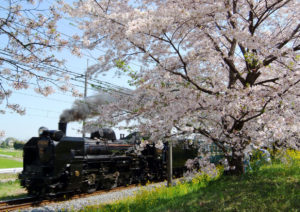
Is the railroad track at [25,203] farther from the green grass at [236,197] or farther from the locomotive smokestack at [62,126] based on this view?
the locomotive smokestack at [62,126]

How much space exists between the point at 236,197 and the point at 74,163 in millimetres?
6894

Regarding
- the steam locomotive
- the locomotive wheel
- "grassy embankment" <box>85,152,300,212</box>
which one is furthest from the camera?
the locomotive wheel


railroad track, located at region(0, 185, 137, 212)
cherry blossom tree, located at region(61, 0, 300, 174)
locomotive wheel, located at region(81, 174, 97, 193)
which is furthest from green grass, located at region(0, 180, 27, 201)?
cherry blossom tree, located at region(61, 0, 300, 174)

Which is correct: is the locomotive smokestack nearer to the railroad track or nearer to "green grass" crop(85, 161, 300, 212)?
the railroad track

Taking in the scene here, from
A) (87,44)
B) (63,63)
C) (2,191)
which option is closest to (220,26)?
(87,44)

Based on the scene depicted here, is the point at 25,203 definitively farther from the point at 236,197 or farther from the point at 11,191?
the point at 236,197

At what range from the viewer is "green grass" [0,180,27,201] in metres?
10.9

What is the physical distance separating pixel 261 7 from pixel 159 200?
257 inches

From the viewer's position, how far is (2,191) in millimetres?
11891

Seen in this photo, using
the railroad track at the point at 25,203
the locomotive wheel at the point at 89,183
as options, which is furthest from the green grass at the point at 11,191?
the locomotive wheel at the point at 89,183

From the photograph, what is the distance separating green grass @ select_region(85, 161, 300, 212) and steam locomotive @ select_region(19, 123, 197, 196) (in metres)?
1.81

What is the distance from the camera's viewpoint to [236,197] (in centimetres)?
620

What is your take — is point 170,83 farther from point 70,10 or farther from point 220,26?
point 70,10

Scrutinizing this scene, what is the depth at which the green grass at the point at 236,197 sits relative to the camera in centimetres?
557
